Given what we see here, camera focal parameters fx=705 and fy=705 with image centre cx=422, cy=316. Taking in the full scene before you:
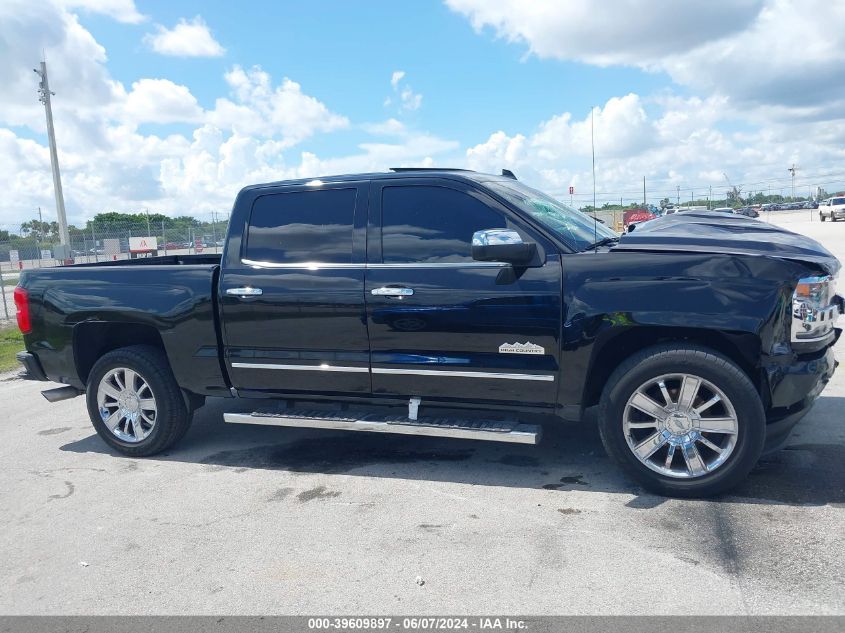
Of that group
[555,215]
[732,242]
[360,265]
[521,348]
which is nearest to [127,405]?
[360,265]

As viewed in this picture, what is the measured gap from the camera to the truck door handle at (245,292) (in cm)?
496

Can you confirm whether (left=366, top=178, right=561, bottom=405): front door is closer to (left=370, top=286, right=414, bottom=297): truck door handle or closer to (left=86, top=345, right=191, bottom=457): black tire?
(left=370, top=286, right=414, bottom=297): truck door handle

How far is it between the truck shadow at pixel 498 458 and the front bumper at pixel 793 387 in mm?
399

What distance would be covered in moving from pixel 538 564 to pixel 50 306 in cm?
429

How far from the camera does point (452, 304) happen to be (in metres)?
4.49

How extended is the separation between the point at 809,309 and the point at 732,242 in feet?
1.96

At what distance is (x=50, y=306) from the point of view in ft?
18.3

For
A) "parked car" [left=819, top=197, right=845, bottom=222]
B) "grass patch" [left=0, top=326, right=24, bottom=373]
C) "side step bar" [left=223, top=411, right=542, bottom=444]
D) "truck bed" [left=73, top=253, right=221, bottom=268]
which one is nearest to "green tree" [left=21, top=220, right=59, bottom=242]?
"grass patch" [left=0, top=326, right=24, bottom=373]

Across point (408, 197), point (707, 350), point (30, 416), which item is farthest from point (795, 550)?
point (30, 416)

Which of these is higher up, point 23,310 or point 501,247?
point 501,247

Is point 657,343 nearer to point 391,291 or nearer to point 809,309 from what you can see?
point 809,309

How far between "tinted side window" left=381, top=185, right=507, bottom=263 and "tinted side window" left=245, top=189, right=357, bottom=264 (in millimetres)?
308

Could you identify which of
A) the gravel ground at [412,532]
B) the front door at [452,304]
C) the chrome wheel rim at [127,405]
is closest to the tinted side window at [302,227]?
the front door at [452,304]

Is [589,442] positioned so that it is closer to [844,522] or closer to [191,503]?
[844,522]
